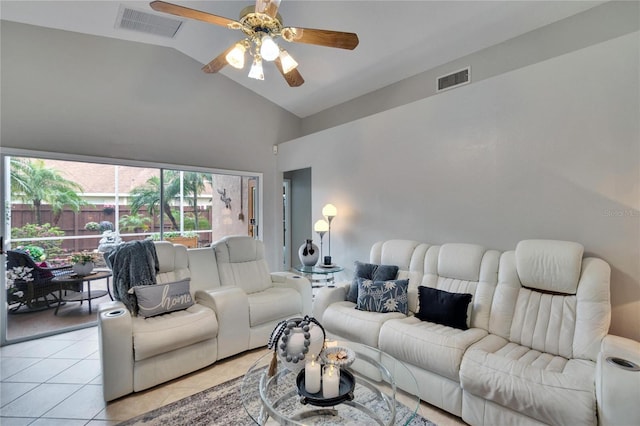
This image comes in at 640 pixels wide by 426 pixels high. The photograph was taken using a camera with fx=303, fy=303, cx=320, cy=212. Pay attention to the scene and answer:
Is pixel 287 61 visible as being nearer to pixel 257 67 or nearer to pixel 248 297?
pixel 257 67

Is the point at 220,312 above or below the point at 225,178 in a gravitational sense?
below

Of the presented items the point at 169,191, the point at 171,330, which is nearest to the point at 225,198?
the point at 169,191

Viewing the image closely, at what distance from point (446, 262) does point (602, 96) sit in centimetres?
174

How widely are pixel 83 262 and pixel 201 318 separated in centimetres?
215

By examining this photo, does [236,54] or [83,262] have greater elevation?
[236,54]

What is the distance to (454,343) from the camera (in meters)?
2.09

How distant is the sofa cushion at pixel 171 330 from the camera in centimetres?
232

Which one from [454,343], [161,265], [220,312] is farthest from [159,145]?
[454,343]

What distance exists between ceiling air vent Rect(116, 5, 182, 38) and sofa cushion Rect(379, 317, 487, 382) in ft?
13.1

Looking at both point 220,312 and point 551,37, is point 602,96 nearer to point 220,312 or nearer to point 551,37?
point 551,37

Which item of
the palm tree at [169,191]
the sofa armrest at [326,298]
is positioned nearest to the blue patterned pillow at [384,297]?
the sofa armrest at [326,298]

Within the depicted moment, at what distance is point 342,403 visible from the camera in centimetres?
167

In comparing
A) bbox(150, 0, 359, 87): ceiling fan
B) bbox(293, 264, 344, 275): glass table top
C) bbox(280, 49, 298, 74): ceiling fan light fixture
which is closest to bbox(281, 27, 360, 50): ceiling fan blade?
bbox(150, 0, 359, 87): ceiling fan

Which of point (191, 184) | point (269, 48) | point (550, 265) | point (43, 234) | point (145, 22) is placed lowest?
point (550, 265)
